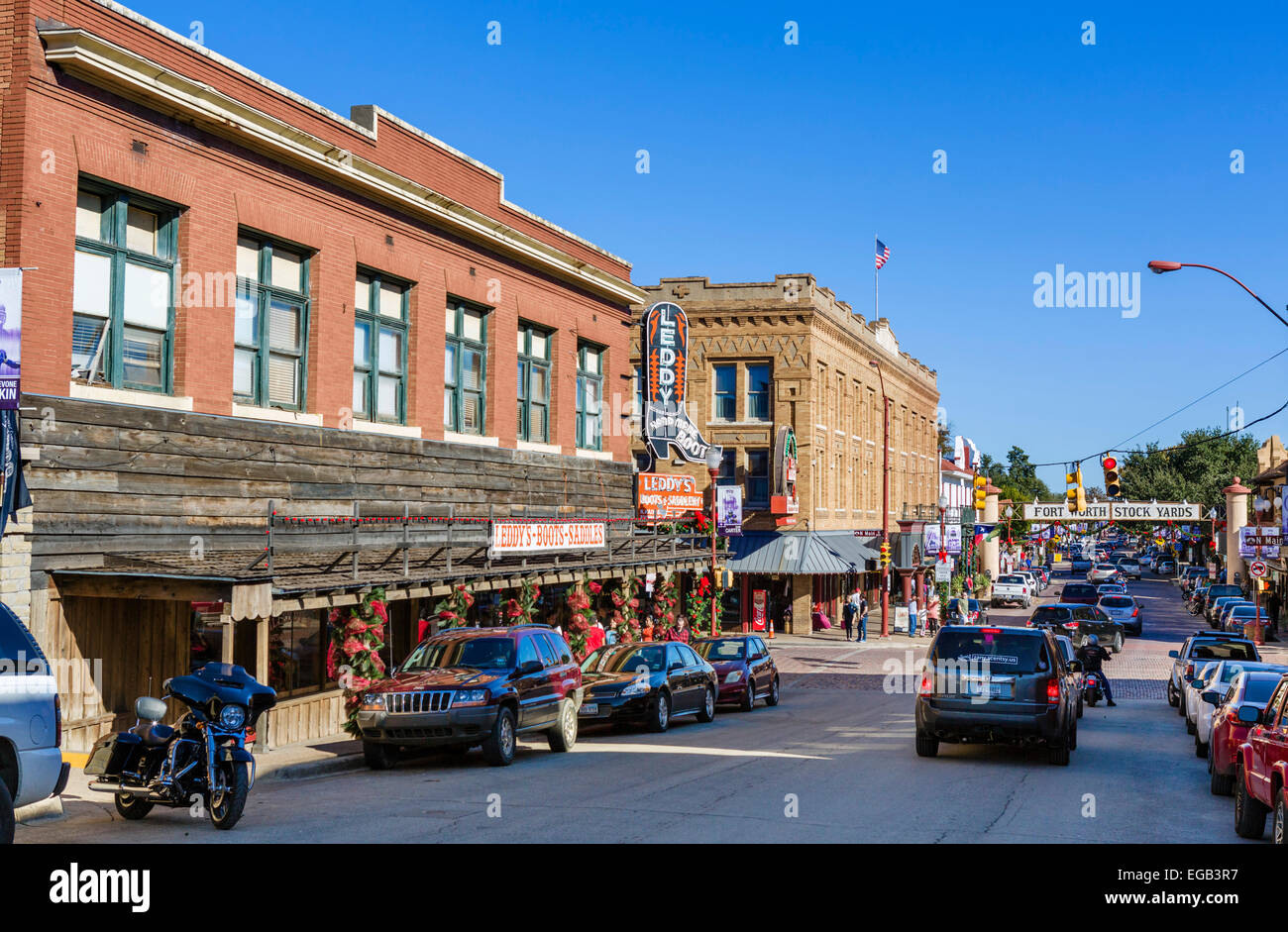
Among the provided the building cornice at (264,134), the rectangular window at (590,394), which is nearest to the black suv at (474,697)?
the building cornice at (264,134)

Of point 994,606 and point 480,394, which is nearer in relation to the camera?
point 480,394

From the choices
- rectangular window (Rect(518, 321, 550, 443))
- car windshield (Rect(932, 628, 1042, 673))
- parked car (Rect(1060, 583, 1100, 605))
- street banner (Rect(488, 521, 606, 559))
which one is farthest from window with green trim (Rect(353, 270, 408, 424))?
parked car (Rect(1060, 583, 1100, 605))

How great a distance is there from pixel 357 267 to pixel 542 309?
23.1 ft

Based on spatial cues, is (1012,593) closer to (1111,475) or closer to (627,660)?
(1111,475)

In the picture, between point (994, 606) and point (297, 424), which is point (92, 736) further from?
point (994, 606)

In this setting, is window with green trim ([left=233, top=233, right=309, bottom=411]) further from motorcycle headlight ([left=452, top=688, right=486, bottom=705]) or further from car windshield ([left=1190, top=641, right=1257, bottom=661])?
car windshield ([left=1190, top=641, right=1257, bottom=661])

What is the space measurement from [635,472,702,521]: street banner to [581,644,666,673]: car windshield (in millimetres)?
10118

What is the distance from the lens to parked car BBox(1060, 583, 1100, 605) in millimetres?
53000

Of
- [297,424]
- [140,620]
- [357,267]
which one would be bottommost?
[140,620]

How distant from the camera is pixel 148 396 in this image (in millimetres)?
16922

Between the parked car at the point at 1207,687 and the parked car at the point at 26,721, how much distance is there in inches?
513

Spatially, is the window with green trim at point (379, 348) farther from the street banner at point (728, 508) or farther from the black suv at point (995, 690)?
the street banner at point (728, 508)

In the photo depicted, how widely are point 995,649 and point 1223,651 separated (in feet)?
42.4
